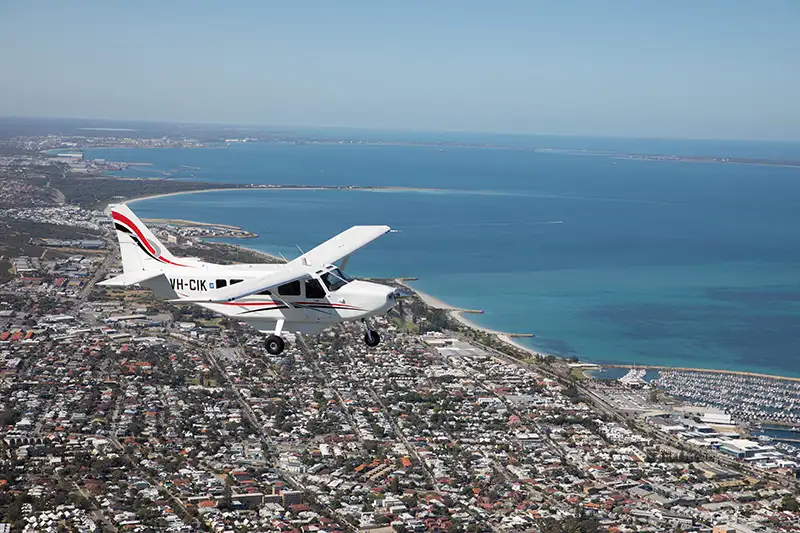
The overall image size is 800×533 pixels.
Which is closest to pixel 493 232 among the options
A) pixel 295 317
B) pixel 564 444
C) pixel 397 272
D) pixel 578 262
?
pixel 578 262

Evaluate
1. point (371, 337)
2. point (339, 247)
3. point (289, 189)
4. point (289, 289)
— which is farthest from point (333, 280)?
point (289, 189)

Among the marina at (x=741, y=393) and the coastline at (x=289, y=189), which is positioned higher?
the coastline at (x=289, y=189)

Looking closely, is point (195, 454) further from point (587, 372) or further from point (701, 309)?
point (701, 309)

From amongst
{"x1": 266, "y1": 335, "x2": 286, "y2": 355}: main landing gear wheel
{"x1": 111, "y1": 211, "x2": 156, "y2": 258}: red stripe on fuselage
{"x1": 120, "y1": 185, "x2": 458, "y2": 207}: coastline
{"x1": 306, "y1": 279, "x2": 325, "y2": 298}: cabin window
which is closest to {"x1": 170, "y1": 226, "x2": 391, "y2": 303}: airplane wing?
{"x1": 306, "y1": 279, "x2": 325, "y2": 298}: cabin window

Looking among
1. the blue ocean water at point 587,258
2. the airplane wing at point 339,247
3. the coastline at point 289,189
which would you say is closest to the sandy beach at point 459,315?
the blue ocean water at point 587,258

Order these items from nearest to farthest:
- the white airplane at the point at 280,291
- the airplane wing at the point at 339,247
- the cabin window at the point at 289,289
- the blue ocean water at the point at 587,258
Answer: the white airplane at the point at 280,291 < the cabin window at the point at 289,289 < the airplane wing at the point at 339,247 < the blue ocean water at the point at 587,258

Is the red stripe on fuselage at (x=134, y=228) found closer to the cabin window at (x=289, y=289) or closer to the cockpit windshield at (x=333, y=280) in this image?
the cabin window at (x=289, y=289)
